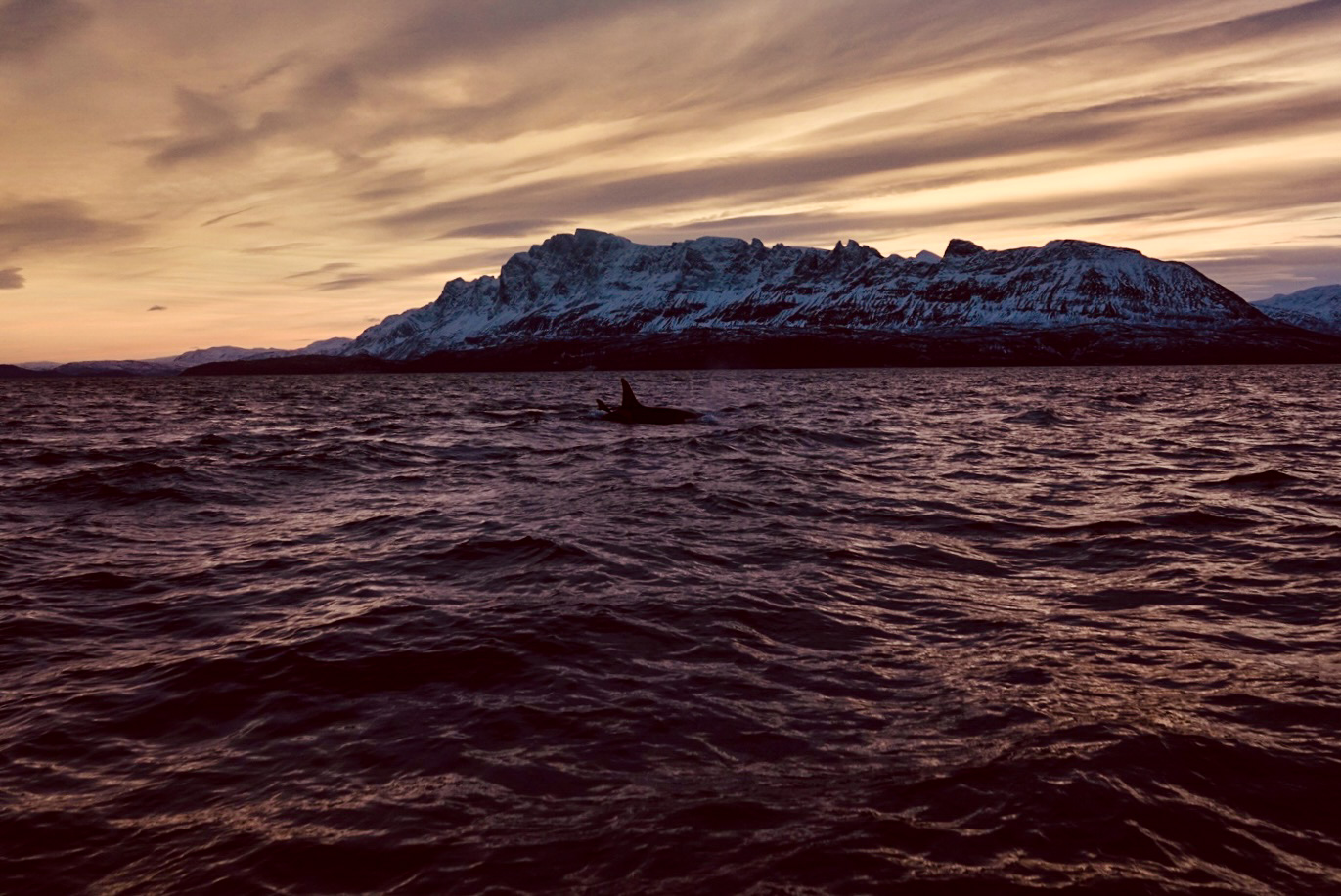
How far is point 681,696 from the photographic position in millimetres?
7992

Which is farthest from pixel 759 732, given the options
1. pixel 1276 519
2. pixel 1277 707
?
pixel 1276 519

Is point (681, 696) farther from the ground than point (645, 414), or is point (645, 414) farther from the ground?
point (645, 414)

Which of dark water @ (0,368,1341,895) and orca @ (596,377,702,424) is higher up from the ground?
orca @ (596,377,702,424)

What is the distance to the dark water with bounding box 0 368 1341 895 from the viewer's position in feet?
17.7

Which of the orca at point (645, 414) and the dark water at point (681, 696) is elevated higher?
the orca at point (645, 414)

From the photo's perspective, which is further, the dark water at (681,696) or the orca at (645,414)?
the orca at (645,414)

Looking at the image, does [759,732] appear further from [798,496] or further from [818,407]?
[818,407]

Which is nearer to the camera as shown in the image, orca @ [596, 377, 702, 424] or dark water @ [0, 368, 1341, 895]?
dark water @ [0, 368, 1341, 895]

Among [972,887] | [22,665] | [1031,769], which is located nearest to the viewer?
[972,887]

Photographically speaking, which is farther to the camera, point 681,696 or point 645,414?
point 645,414

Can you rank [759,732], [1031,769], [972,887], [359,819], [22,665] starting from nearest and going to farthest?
[972,887]
[359,819]
[1031,769]
[759,732]
[22,665]

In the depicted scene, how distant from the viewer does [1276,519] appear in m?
15.9

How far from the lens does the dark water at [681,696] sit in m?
5.39

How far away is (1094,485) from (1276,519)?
16.9 feet
